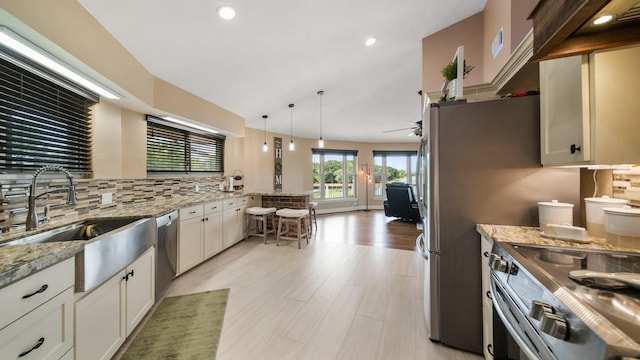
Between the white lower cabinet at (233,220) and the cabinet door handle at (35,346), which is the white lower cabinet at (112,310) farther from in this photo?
the white lower cabinet at (233,220)

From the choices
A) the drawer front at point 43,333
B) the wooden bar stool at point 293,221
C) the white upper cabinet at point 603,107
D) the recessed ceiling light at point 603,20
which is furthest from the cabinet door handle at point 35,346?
the wooden bar stool at point 293,221

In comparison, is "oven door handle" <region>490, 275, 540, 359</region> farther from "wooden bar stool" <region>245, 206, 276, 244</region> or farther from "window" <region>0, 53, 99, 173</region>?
"wooden bar stool" <region>245, 206, 276, 244</region>

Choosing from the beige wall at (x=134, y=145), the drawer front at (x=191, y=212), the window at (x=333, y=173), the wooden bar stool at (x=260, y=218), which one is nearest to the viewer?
the beige wall at (x=134, y=145)

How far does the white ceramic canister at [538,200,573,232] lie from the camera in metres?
1.33

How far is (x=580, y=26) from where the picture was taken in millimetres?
803

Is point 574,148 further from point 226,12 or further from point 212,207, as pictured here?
point 212,207

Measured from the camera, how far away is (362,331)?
6.05ft

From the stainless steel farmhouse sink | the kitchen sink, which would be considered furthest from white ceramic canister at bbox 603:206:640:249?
the kitchen sink

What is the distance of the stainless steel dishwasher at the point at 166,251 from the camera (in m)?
2.22

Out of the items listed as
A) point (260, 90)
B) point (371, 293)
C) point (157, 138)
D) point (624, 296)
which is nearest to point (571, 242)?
point (624, 296)

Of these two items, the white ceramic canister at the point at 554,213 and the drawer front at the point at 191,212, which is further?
the drawer front at the point at 191,212

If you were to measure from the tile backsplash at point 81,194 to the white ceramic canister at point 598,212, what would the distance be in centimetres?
366

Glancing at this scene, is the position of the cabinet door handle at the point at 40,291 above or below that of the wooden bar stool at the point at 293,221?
above

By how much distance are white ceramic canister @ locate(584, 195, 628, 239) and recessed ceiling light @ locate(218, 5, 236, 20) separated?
2.94m
